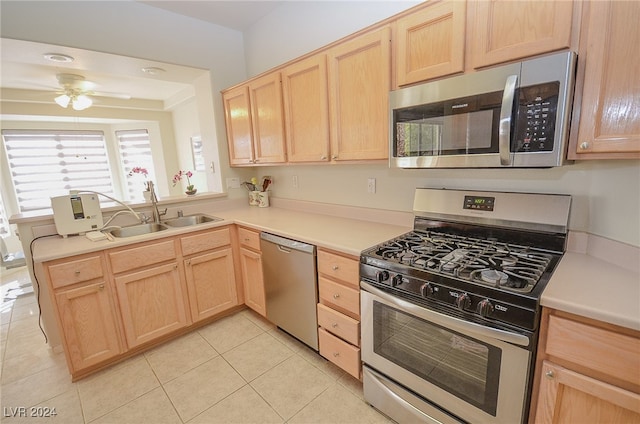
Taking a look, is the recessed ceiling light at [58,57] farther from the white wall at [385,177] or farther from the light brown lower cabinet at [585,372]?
the light brown lower cabinet at [585,372]

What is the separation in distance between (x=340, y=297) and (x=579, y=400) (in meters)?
1.05

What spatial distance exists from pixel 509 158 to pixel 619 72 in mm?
408

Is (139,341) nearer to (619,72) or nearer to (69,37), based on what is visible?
(69,37)

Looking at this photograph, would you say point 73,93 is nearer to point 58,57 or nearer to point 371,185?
point 58,57

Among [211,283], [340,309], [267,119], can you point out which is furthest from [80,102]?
[340,309]

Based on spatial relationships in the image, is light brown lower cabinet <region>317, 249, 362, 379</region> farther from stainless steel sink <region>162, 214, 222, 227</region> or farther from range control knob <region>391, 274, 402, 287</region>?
stainless steel sink <region>162, 214, 222, 227</region>

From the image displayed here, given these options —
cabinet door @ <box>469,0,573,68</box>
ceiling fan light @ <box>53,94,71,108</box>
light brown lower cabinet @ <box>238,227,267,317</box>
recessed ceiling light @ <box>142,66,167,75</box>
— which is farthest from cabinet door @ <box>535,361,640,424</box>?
ceiling fan light @ <box>53,94,71,108</box>

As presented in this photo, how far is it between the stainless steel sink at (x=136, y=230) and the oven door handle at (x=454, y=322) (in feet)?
6.67

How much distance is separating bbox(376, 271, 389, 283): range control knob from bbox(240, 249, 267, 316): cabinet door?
114cm

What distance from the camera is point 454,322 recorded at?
1150 millimetres

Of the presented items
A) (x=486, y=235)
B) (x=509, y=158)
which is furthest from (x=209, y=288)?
(x=509, y=158)

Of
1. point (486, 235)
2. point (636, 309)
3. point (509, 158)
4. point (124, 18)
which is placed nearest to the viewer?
point (636, 309)

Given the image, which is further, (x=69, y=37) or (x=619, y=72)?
(x=69, y=37)

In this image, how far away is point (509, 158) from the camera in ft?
4.00
